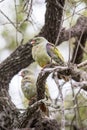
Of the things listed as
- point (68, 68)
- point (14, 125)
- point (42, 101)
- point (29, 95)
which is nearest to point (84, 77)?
point (68, 68)

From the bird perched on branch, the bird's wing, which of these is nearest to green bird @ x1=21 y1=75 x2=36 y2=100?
the bird perched on branch

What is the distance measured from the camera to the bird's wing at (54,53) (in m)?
4.51

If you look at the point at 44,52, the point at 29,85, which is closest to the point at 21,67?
the point at 44,52

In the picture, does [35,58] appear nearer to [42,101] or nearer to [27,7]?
[27,7]

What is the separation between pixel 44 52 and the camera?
490cm

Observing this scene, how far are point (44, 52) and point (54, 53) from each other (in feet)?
0.70

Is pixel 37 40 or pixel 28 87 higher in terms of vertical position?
pixel 37 40

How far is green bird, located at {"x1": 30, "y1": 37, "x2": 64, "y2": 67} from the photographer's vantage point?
181 inches

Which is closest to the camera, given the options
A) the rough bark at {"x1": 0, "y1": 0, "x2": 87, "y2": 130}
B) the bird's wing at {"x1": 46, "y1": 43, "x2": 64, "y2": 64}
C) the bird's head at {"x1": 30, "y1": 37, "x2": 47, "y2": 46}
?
the rough bark at {"x1": 0, "y1": 0, "x2": 87, "y2": 130}

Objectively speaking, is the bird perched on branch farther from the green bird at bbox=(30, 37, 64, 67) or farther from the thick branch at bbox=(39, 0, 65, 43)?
the thick branch at bbox=(39, 0, 65, 43)

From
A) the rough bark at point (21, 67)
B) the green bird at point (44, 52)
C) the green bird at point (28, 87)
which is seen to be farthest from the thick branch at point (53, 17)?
the green bird at point (28, 87)

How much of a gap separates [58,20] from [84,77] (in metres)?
1.24

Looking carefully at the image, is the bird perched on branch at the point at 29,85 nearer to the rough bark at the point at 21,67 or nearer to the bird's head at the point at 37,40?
the rough bark at the point at 21,67

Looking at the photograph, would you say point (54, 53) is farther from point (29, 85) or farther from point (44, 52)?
point (29, 85)
